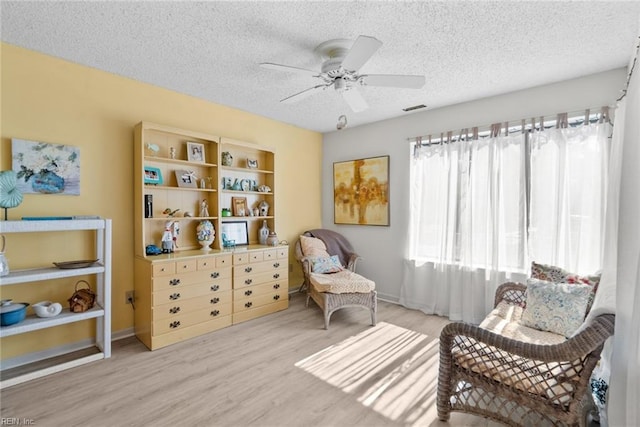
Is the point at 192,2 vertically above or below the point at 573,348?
above

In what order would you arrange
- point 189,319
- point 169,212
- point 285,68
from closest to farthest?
1. point 285,68
2. point 189,319
3. point 169,212

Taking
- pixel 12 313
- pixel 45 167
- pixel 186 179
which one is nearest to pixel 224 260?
pixel 186 179

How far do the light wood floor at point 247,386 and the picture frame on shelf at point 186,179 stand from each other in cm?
167

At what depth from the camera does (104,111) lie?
282cm

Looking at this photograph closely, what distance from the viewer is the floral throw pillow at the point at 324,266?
12.6 ft

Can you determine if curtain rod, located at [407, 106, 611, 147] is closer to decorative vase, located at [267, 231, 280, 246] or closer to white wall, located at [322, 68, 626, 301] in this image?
white wall, located at [322, 68, 626, 301]

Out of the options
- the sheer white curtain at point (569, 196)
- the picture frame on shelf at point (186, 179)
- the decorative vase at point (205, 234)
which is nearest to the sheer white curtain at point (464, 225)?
the sheer white curtain at point (569, 196)

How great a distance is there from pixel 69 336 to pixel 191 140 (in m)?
2.25

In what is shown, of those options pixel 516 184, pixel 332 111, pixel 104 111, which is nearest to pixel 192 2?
pixel 104 111

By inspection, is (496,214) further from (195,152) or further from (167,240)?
(167,240)

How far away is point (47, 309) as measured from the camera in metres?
2.33

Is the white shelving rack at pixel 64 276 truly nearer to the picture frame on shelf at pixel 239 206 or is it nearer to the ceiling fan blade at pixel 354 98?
the picture frame on shelf at pixel 239 206

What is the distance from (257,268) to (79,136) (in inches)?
85.9

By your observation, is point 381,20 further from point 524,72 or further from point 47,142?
point 47,142
